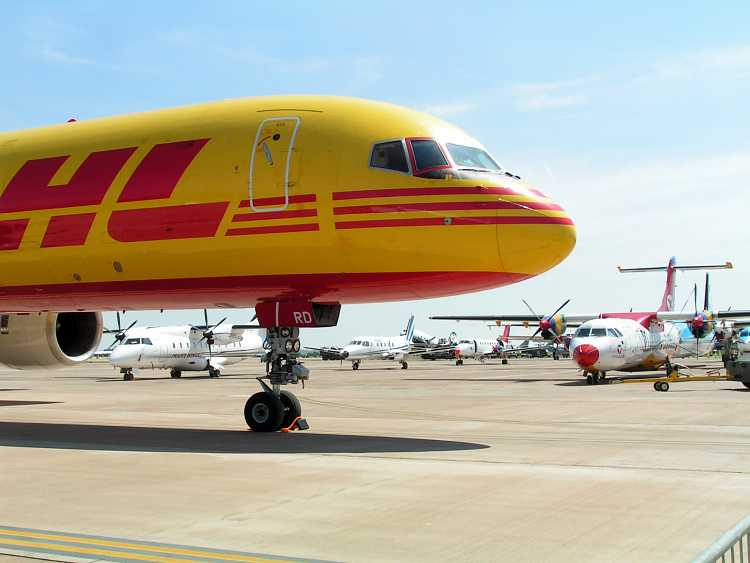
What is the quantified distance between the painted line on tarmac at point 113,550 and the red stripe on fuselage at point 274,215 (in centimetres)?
675

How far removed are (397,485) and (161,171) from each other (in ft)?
23.7

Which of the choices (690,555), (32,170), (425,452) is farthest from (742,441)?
(32,170)

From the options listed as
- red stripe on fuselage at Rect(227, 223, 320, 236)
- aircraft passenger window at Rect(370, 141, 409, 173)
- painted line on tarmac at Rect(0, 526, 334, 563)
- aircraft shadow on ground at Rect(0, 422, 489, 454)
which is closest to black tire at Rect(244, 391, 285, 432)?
aircraft shadow on ground at Rect(0, 422, 489, 454)

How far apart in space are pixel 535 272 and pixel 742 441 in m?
4.41

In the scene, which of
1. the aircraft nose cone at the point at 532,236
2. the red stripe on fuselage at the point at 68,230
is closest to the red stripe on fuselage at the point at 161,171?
the red stripe on fuselage at the point at 68,230

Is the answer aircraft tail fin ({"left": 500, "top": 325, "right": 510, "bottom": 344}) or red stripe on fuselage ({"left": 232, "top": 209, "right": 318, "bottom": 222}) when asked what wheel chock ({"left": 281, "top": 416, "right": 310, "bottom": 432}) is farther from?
aircraft tail fin ({"left": 500, "top": 325, "right": 510, "bottom": 344})

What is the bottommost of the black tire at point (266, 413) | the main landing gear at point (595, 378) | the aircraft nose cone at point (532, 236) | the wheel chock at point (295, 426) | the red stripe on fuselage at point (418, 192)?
the main landing gear at point (595, 378)

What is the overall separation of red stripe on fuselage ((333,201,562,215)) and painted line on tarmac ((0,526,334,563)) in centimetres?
675

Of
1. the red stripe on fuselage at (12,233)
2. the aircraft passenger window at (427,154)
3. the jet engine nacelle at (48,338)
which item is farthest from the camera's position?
the jet engine nacelle at (48,338)

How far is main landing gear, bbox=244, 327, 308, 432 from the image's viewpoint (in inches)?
541

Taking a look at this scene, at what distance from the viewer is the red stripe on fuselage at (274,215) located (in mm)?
12711

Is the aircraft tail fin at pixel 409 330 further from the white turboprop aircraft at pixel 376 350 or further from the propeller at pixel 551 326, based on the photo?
the propeller at pixel 551 326

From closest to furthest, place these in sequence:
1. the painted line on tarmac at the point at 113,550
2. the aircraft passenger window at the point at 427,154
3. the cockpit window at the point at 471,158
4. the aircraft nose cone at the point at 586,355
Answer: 1. the painted line on tarmac at the point at 113,550
2. the aircraft passenger window at the point at 427,154
3. the cockpit window at the point at 471,158
4. the aircraft nose cone at the point at 586,355

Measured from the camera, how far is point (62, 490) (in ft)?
29.3
